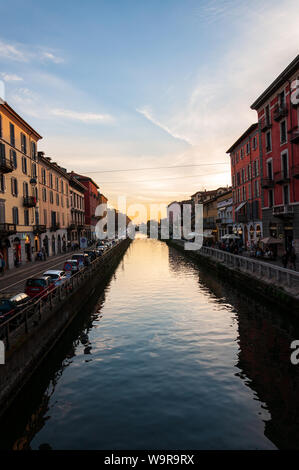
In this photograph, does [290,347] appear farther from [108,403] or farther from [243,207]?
[243,207]

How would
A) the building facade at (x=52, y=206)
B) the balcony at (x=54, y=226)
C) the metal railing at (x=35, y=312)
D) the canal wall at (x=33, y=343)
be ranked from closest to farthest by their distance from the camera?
the canal wall at (x=33, y=343), the metal railing at (x=35, y=312), the building facade at (x=52, y=206), the balcony at (x=54, y=226)

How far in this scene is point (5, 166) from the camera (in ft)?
108

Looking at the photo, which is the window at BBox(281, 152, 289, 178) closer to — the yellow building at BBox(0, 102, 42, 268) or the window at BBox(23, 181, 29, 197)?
the yellow building at BBox(0, 102, 42, 268)

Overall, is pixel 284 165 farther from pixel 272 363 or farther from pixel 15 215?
pixel 15 215

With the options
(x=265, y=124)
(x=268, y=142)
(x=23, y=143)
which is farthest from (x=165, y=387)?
(x=23, y=143)

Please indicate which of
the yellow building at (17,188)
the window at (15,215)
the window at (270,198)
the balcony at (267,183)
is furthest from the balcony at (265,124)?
the window at (15,215)

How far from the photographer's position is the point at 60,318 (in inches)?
650

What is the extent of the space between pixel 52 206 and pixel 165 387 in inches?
1870

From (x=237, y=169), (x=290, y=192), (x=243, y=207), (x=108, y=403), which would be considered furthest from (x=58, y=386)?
(x=237, y=169)

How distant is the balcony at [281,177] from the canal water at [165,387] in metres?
17.0

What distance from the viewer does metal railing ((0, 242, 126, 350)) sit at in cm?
1012

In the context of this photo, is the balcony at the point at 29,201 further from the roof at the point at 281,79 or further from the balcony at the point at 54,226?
the roof at the point at 281,79

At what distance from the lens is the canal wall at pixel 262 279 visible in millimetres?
18264

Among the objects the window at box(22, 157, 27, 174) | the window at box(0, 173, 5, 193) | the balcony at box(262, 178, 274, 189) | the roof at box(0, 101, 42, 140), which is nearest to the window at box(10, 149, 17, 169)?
the window at box(0, 173, 5, 193)
